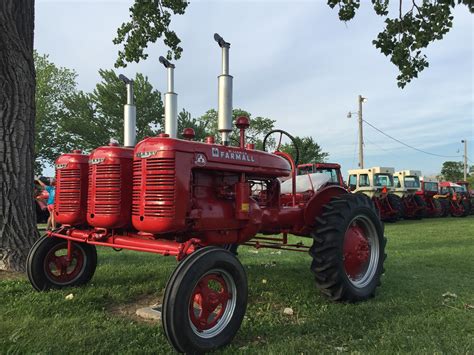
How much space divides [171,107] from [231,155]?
0.81 meters

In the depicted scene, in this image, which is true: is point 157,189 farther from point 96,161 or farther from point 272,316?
point 272,316

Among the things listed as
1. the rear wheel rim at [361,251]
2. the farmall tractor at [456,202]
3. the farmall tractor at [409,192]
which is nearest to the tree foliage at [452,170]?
the farmall tractor at [456,202]

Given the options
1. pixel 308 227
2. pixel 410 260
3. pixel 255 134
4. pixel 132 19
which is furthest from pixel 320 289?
pixel 255 134

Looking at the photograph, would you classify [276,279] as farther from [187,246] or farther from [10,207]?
[10,207]

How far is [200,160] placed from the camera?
349 centimetres

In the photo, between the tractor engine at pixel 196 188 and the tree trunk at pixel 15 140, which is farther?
the tree trunk at pixel 15 140

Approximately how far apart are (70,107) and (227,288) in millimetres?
32949

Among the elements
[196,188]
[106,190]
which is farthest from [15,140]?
[196,188]

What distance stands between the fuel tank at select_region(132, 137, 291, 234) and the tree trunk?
2493mm

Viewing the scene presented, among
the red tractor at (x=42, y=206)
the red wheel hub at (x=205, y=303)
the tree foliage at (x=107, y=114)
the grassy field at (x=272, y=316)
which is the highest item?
the tree foliage at (x=107, y=114)

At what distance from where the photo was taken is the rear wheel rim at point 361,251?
15.3ft

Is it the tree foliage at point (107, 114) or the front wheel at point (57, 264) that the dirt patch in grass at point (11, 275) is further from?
the tree foliage at point (107, 114)

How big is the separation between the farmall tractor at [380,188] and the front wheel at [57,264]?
1364 centimetres

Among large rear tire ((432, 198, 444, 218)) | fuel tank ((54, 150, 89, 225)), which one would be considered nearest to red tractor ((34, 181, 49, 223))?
fuel tank ((54, 150, 89, 225))
